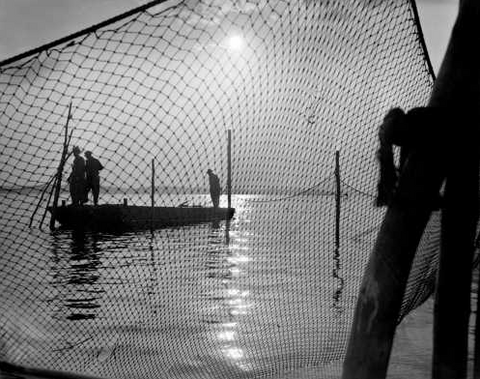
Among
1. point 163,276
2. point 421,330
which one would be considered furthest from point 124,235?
point 421,330

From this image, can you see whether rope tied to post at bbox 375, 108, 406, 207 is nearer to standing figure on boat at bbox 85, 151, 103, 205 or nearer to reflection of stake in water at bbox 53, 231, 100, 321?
reflection of stake in water at bbox 53, 231, 100, 321

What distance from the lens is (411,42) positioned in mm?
3533

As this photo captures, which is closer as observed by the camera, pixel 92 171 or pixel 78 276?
pixel 78 276

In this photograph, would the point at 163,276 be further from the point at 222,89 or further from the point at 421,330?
the point at 222,89

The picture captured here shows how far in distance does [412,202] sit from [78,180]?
1608 cm

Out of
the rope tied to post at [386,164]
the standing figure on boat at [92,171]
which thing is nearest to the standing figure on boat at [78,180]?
the standing figure on boat at [92,171]

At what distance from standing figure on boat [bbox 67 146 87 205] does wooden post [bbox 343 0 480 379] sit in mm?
15349

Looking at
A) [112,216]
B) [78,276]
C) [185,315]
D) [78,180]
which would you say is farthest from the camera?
[112,216]

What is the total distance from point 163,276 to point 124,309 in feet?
9.85

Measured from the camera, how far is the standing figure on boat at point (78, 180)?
640 inches

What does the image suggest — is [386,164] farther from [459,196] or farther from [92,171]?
[92,171]

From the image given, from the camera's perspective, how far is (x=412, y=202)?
1.81 meters

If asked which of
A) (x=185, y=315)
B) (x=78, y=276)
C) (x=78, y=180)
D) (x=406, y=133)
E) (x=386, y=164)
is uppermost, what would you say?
(x=406, y=133)

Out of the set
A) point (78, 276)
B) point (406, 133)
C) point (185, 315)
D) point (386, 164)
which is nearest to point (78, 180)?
point (78, 276)
